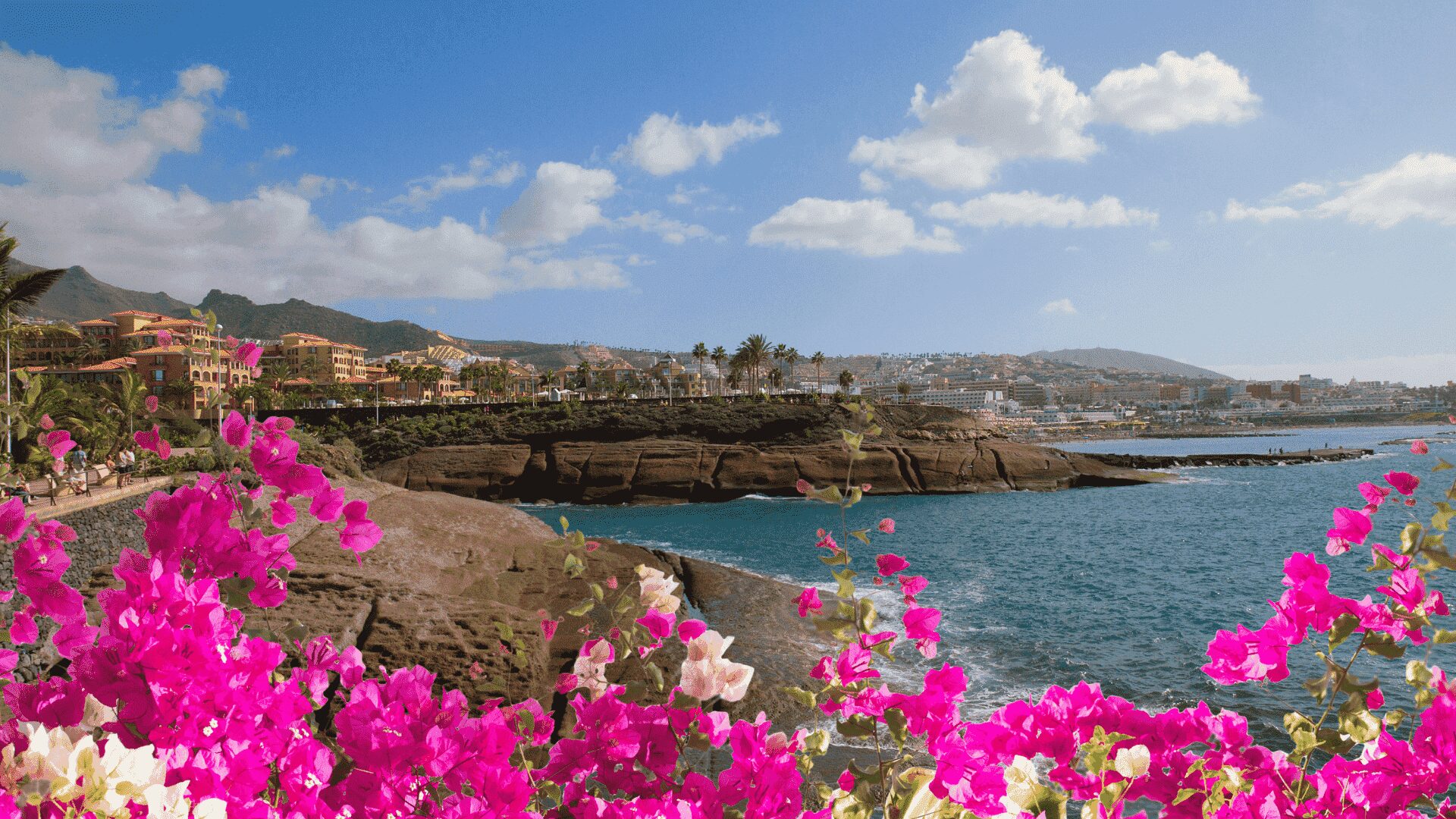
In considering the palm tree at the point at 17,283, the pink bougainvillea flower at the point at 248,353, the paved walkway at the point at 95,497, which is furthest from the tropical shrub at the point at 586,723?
the palm tree at the point at 17,283

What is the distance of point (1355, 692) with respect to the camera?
1867 millimetres

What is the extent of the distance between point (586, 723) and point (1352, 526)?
2.29m

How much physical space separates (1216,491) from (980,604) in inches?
1433

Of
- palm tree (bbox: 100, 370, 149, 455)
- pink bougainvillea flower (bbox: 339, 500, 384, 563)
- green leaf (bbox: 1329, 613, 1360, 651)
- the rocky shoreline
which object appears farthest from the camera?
the rocky shoreline

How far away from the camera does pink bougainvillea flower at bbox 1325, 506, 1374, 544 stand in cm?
224

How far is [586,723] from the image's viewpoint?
78.1 inches

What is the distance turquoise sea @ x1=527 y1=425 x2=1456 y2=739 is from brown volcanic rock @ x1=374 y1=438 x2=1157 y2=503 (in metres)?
2.01

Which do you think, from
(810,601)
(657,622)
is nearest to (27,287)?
(657,622)

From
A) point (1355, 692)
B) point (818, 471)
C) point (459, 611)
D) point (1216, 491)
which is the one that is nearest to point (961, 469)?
point (818, 471)

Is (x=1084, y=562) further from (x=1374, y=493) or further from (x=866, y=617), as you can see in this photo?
(x=866, y=617)

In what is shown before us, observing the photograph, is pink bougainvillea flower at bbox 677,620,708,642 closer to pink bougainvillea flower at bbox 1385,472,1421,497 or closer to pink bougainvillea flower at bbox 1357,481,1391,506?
pink bougainvillea flower at bbox 1385,472,1421,497

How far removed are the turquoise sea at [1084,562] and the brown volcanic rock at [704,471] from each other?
6.58 ft

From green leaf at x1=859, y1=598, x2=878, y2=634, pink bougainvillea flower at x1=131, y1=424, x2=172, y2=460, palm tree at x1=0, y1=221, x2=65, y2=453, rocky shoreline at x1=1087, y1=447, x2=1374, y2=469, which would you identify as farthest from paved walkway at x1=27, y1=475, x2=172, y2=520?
rocky shoreline at x1=1087, y1=447, x2=1374, y2=469

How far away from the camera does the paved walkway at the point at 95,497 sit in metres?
14.9
